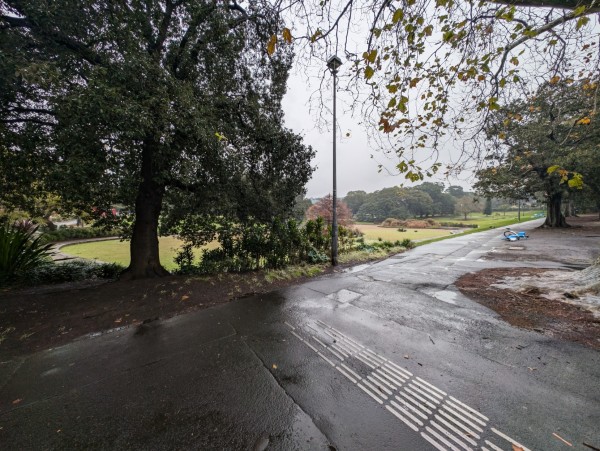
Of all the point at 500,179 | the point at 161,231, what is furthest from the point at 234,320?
the point at 500,179

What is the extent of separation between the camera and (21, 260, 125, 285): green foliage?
6.57m

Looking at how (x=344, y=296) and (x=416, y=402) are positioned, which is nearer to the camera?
(x=416, y=402)

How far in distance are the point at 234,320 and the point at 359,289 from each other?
10.4ft

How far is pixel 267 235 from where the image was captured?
7969 mm

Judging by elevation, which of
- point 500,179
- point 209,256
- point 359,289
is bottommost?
point 359,289

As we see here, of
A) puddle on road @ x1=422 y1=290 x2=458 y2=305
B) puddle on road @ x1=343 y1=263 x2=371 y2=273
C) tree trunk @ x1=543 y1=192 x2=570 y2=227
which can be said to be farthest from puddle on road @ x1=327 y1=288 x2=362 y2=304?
tree trunk @ x1=543 y1=192 x2=570 y2=227

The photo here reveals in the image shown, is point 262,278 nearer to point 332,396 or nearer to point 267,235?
point 267,235

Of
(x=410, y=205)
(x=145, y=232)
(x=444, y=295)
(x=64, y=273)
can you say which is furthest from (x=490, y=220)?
(x=64, y=273)

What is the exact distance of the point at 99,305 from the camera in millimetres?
4664

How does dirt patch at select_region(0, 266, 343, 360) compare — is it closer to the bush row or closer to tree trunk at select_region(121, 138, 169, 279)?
tree trunk at select_region(121, 138, 169, 279)

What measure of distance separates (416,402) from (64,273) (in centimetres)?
977

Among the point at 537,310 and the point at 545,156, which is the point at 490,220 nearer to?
the point at 545,156

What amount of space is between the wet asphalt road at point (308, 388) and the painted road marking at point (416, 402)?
0.01 m

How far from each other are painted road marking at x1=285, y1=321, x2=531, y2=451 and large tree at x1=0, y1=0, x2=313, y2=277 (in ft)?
12.0
